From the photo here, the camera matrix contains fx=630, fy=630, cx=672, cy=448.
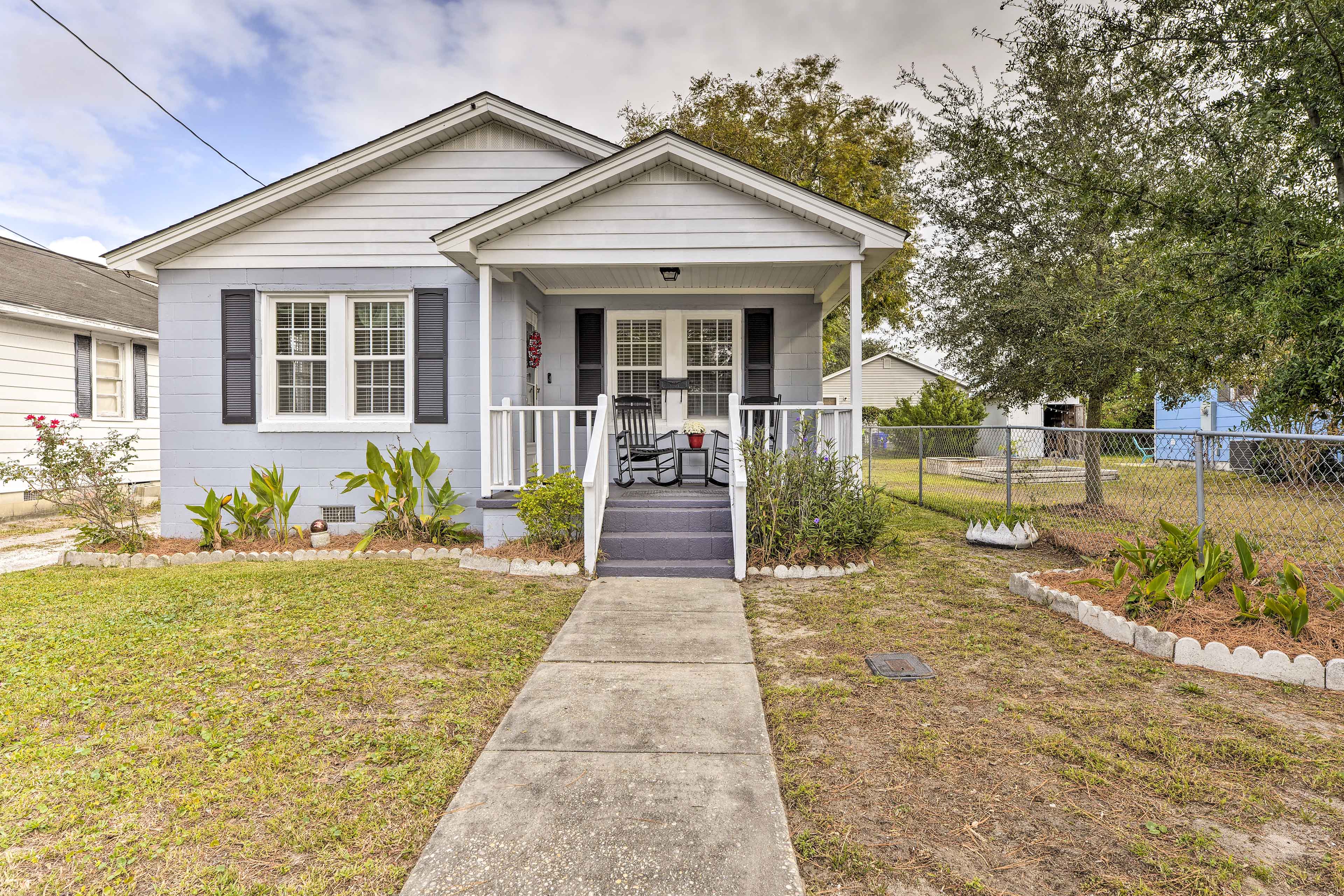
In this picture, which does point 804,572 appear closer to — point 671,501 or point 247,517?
point 671,501

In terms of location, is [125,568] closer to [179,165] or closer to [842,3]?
[179,165]

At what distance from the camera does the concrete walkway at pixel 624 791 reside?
170 cm

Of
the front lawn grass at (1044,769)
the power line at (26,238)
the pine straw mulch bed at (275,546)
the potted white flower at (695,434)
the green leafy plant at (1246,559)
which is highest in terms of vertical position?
the power line at (26,238)

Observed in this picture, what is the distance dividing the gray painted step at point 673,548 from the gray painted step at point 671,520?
190mm

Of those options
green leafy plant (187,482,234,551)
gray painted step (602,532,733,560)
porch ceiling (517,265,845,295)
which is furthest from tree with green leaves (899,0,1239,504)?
green leafy plant (187,482,234,551)

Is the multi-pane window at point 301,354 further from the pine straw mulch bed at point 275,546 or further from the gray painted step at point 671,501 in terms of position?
the gray painted step at point 671,501

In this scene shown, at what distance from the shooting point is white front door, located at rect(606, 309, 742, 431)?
7.47 m

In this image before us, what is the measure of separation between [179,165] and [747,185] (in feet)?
41.6

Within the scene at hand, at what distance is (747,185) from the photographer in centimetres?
555

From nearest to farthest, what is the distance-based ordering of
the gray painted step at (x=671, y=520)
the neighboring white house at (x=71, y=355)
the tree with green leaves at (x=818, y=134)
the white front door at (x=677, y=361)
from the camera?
the gray painted step at (x=671, y=520), the white front door at (x=677, y=361), the neighboring white house at (x=71, y=355), the tree with green leaves at (x=818, y=134)

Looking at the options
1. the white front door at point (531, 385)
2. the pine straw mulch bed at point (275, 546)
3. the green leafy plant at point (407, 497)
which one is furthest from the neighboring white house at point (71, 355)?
the white front door at point (531, 385)

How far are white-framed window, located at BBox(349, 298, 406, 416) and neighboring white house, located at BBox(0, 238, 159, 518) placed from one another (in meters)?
5.01

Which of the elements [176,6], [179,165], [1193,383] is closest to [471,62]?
[176,6]

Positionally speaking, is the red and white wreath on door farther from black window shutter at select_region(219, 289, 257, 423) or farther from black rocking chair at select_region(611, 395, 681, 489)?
black window shutter at select_region(219, 289, 257, 423)
